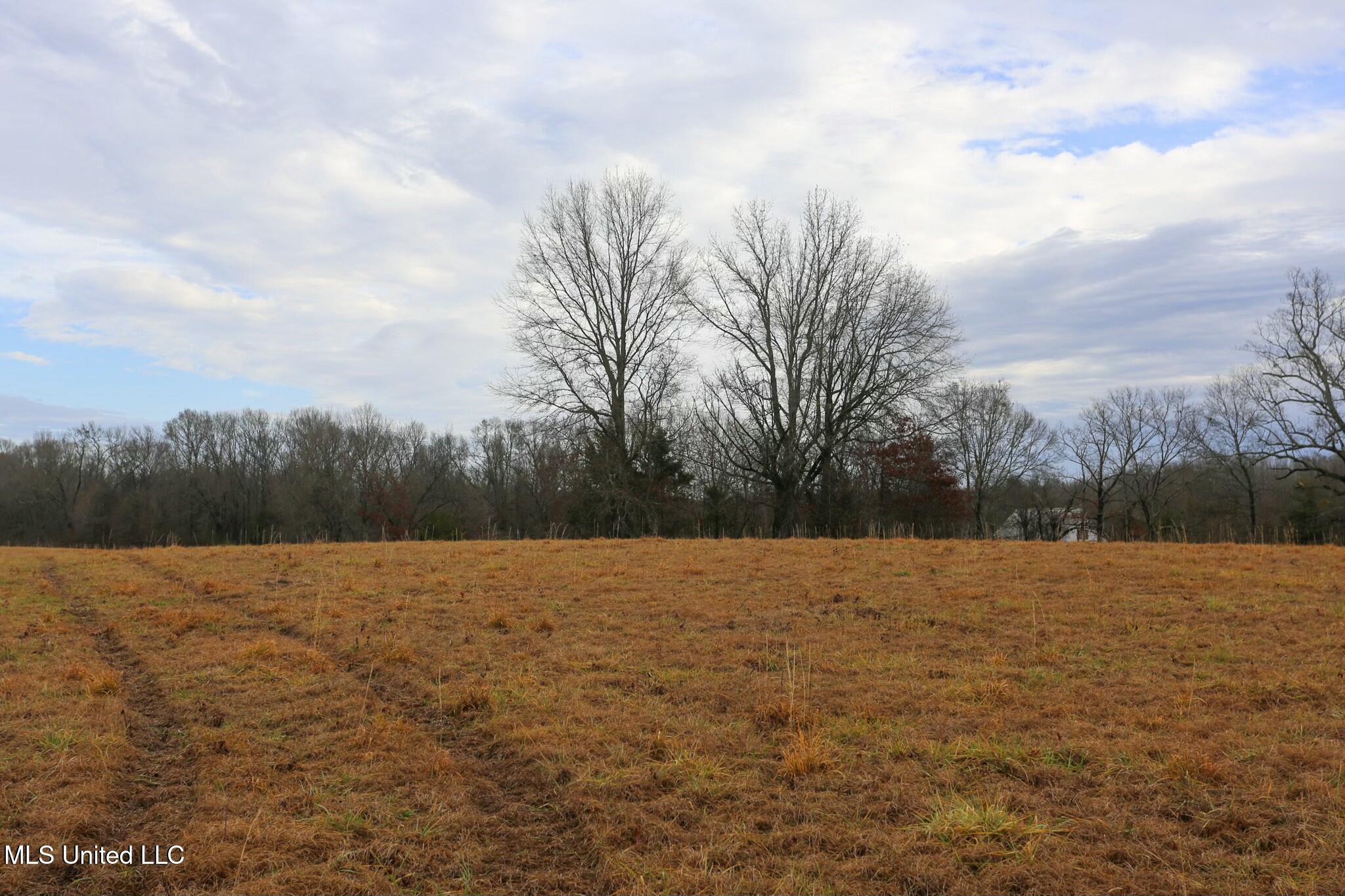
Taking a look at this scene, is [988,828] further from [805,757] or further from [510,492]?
[510,492]

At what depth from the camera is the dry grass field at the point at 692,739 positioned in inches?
150

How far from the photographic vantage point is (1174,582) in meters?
10.5

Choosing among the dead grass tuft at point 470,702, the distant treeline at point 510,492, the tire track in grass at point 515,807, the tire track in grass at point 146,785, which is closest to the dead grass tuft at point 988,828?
the tire track in grass at point 515,807

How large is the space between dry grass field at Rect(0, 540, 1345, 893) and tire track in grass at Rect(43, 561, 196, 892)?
0.02m

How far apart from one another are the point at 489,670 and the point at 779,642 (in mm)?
2875

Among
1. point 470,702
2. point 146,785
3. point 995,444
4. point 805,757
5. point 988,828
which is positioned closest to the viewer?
point 988,828

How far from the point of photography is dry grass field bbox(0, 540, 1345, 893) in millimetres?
3799

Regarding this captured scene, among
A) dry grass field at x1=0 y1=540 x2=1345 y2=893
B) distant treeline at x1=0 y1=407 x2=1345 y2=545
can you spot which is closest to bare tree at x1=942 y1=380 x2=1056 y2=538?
distant treeline at x1=0 y1=407 x2=1345 y2=545

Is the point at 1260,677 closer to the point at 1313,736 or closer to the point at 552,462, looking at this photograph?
the point at 1313,736

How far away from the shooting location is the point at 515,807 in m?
4.50

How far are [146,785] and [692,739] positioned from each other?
3313mm

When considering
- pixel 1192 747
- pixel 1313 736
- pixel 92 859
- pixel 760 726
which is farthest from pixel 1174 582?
pixel 92 859

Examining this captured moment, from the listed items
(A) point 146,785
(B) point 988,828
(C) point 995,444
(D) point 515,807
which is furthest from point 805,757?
(C) point 995,444

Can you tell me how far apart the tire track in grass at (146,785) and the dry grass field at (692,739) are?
0.9 inches
